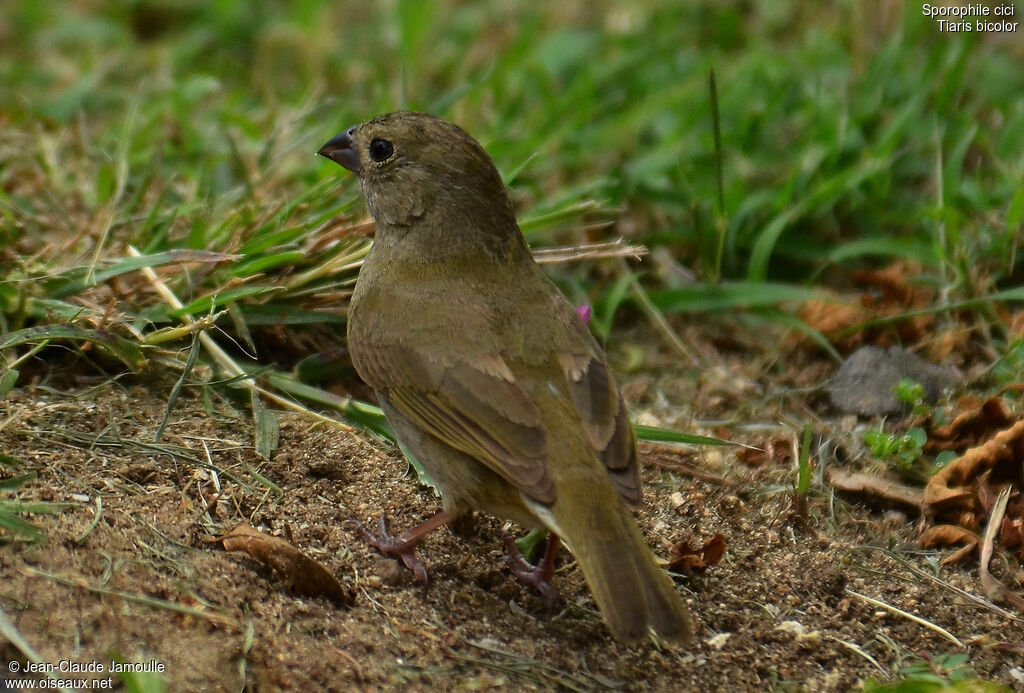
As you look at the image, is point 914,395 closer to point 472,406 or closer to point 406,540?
point 472,406

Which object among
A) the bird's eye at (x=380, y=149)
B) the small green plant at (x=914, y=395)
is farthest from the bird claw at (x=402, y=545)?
the small green plant at (x=914, y=395)

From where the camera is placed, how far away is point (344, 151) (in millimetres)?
4766

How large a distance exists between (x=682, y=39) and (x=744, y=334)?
2.66 m

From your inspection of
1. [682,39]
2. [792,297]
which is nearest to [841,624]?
[792,297]

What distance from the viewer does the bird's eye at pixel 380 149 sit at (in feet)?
15.2

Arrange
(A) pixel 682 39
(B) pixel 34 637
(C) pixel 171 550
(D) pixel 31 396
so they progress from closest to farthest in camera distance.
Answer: (B) pixel 34 637 → (C) pixel 171 550 → (D) pixel 31 396 → (A) pixel 682 39

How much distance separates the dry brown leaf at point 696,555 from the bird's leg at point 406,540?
29.5 inches

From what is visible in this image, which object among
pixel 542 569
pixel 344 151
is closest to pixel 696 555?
pixel 542 569

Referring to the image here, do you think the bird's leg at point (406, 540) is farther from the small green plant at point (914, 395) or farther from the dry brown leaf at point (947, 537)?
the small green plant at point (914, 395)

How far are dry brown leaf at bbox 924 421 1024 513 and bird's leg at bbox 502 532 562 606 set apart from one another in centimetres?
142

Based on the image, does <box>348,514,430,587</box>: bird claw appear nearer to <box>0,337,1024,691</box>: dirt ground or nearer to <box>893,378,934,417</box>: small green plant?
<box>0,337,1024,691</box>: dirt ground

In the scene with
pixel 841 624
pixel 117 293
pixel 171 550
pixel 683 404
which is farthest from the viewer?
pixel 683 404

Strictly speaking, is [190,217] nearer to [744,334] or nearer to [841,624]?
[744,334]

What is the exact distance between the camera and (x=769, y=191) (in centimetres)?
602
